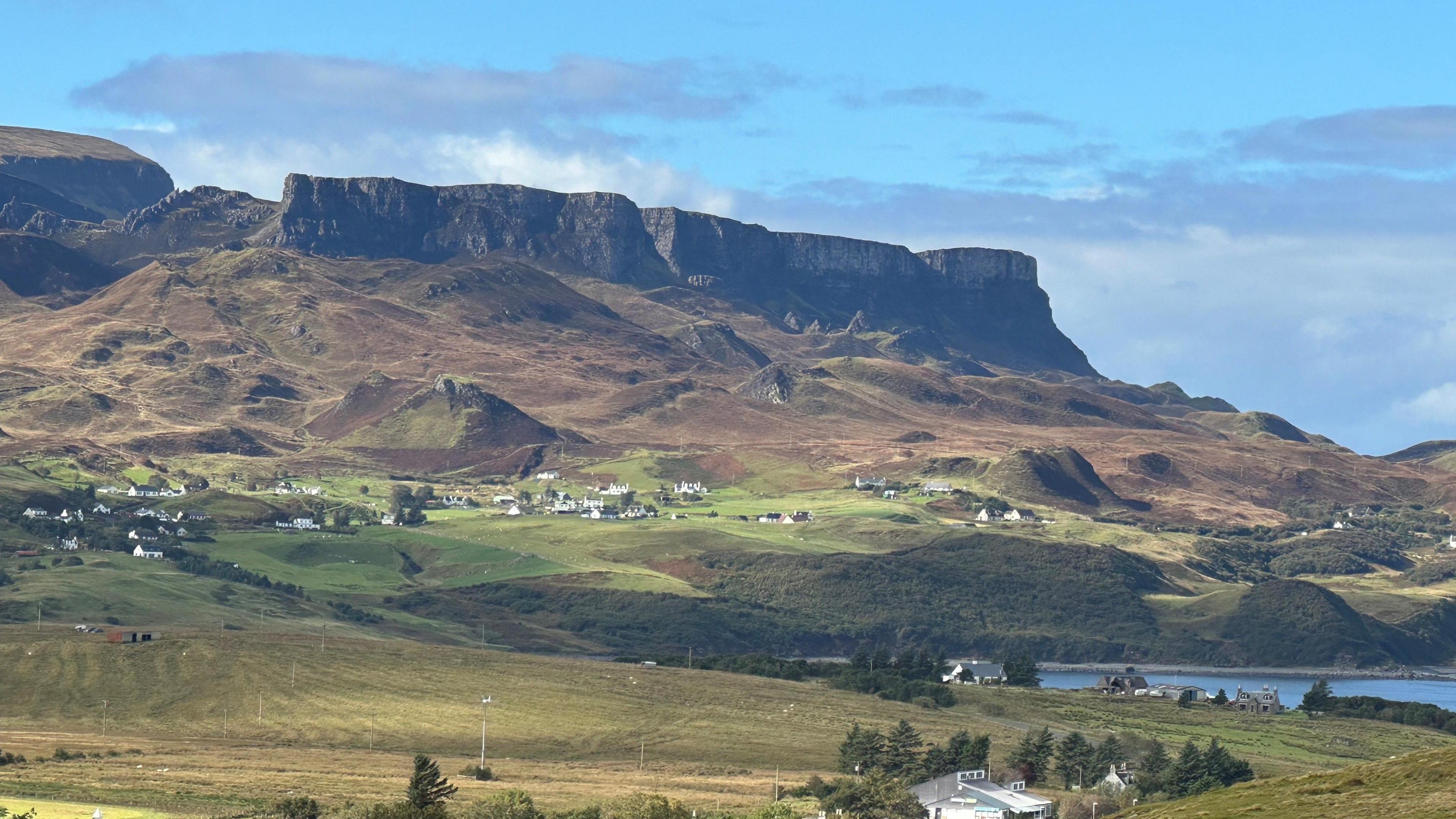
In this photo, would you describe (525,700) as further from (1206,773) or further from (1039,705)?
(1206,773)

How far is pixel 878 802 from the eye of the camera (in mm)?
97688

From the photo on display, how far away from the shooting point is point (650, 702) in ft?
509

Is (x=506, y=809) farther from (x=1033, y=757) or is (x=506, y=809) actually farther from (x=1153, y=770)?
(x=1153, y=770)

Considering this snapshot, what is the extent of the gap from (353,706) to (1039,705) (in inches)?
2250

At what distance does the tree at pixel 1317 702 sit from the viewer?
177625 mm

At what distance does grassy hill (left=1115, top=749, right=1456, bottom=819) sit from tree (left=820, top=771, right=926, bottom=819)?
2207 cm

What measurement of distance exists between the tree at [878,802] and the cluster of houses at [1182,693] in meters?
80.6

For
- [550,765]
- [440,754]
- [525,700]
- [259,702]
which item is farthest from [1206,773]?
[259,702]

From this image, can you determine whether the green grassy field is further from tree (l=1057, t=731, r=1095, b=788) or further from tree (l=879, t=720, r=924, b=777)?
tree (l=879, t=720, r=924, b=777)

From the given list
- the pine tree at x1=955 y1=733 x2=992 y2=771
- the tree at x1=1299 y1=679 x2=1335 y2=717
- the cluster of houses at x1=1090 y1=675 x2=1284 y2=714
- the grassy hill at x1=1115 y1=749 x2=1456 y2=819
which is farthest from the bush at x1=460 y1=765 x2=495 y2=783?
the tree at x1=1299 y1=679 x2=1335 y2=717

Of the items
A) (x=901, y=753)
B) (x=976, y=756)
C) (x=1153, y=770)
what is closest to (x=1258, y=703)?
(x=1153, y=770)

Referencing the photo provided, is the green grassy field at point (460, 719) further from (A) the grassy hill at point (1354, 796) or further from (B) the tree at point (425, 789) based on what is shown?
(A) the grassy hill at point (1354, 796)

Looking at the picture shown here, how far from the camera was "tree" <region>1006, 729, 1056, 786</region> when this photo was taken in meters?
120

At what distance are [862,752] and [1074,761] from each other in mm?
12908
